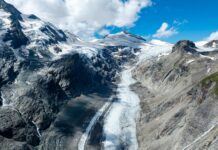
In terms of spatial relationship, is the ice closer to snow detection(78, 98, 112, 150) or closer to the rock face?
the rock face

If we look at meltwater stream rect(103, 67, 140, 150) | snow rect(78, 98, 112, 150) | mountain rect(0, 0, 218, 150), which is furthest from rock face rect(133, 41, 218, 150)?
snow rect(78, 98, 112, 150)

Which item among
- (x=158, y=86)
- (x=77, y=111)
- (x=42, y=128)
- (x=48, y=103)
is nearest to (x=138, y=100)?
(x=158, y=86)

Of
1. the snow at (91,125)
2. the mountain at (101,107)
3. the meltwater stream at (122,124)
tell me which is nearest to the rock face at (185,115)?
the mountain at (101,107)

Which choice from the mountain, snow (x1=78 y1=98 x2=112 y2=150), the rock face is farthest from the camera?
snow (x1=78 y1=98 x2=112 y2=150)

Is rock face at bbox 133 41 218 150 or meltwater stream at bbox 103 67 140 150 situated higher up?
rock face at bbox 133 41 218 150

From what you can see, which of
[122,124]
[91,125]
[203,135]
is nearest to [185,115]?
[203,135]

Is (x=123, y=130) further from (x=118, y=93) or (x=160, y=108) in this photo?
(x=118, y=93)

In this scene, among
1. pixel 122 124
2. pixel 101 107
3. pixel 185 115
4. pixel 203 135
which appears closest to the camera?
pixel 203 135

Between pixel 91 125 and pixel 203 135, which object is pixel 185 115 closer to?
pixel 203 135
